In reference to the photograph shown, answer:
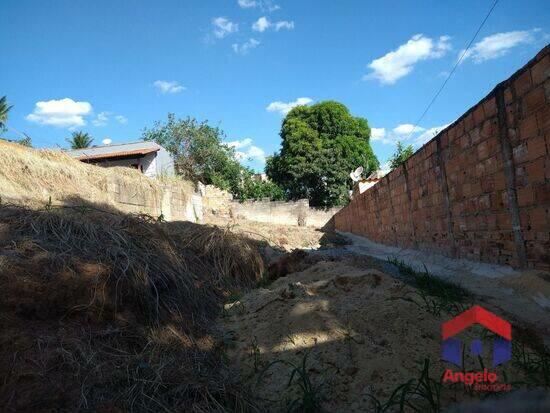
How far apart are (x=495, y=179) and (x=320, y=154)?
2166 centimetres

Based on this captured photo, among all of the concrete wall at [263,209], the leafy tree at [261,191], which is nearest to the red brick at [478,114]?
the concrete wall at [263,209]

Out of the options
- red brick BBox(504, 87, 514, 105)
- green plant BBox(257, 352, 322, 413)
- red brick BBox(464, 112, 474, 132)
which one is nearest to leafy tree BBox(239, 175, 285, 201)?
red brick BBox(464, 112, 474, 132)

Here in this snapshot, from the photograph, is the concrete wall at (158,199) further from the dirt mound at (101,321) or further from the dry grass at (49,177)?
the dirt mound at (101,321)

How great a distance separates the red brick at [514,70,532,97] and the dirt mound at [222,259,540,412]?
204 centimetres

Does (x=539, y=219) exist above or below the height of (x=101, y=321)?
above

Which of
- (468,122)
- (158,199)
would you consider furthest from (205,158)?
(468,122)

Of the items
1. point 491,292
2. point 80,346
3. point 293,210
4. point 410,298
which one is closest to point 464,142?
point 491,292

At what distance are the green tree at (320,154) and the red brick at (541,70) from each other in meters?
22.2

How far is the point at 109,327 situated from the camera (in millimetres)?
2500

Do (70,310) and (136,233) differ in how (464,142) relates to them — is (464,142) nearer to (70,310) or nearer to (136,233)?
(136,233)

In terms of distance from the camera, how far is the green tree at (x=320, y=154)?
1014 inches

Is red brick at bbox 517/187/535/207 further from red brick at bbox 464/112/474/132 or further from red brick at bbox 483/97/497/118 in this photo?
red brick at bbox 464/112/474/132

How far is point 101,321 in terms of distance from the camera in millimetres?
2535

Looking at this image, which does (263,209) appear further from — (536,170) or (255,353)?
(255,353)
